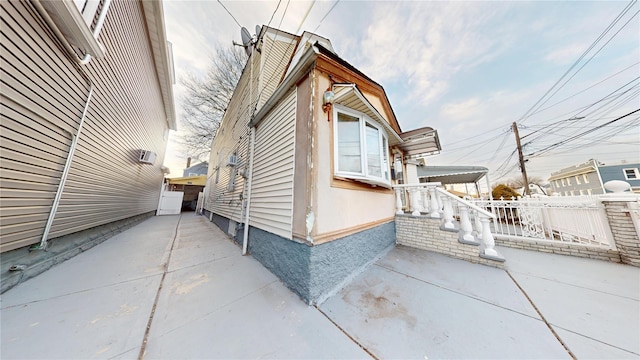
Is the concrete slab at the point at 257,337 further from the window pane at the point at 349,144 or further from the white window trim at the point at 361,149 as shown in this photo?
the window pane at the point at 349,144

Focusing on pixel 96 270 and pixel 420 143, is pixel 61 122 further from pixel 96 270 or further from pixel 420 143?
pixel 420 143

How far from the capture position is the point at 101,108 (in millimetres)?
3787

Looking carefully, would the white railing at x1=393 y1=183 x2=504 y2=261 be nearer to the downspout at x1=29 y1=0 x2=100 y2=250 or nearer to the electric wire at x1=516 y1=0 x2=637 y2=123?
the downspout at x1=29 y1=0 x2=100 y2=250

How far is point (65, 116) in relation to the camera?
9.19 feet

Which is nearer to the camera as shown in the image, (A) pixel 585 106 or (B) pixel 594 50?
(B) pixel 594 50

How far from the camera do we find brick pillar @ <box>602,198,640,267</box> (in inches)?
126

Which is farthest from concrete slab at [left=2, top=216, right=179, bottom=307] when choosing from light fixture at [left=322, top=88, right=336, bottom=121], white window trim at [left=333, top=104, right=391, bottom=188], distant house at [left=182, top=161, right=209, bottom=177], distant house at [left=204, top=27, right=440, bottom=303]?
distant house at [left=182, top=161, right=209, bottom=177]

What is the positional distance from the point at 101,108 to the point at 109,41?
1.42m

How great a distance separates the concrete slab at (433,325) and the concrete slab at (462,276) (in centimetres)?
18

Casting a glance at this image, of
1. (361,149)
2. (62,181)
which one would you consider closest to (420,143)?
(361,149)

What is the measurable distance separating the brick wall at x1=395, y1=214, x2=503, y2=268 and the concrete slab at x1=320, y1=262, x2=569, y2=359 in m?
1.54

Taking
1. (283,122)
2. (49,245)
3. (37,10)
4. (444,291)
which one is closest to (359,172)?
(283,122)

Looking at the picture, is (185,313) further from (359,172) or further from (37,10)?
(37,10)

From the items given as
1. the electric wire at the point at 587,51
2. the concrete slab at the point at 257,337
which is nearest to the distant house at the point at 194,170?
the concrete slab at the point at 257,337
